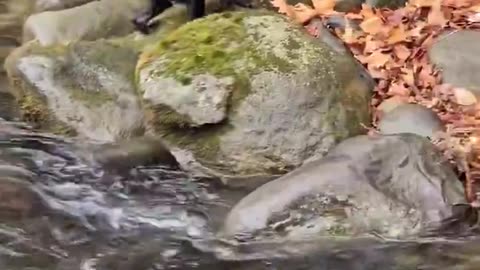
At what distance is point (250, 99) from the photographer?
5.39 m

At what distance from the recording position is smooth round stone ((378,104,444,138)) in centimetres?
545

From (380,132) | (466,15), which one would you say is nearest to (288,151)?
(380,132)

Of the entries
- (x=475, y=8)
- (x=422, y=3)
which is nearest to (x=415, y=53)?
(x=422, y=3)

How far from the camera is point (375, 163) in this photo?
15.7ft

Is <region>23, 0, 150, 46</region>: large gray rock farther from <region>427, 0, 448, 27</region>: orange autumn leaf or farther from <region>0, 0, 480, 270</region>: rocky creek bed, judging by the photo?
<region>427, 0, 448, 27</region>: orange autumn leaf

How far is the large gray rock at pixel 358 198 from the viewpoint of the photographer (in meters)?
4.56

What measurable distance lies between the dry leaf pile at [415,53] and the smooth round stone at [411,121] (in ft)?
0.30

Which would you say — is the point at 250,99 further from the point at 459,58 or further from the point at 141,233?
the point at 459,58

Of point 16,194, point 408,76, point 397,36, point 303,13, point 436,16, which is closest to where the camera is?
point 16,194

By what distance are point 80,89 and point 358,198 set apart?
220cm

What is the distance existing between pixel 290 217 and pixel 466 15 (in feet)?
9.94

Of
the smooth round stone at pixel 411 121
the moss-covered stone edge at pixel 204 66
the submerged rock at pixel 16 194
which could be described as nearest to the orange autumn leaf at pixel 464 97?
the smooth round stone at pixel 411 121

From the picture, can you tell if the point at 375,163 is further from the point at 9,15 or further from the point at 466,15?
the point at 9,15

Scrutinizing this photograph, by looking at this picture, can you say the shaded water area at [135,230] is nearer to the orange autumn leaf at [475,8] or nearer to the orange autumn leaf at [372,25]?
the orange autumn leaf at [372,25]
